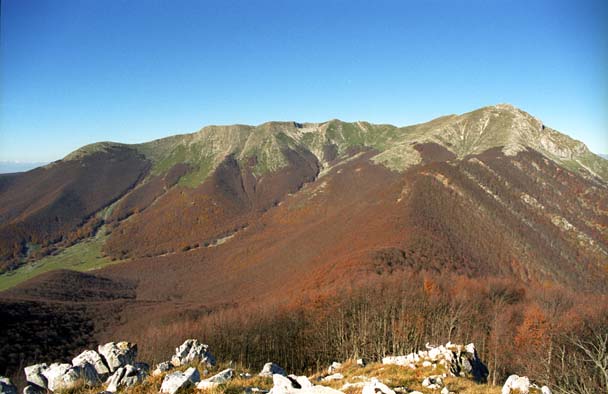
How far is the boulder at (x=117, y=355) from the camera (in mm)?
19594

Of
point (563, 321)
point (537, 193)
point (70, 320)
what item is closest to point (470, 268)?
point (563, 321)

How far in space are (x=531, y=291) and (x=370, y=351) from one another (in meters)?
55.2

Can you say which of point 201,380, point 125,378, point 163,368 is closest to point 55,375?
point 125,378

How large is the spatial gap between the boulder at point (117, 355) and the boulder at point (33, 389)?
3.38 metres

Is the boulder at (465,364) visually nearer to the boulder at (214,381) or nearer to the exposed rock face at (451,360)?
the exposed rock face at (451,360)

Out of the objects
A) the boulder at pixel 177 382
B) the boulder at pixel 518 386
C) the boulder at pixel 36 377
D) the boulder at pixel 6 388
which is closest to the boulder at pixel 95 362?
the boulder at pixel 36 377

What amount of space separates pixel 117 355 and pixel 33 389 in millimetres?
4370

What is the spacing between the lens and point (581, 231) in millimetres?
154125

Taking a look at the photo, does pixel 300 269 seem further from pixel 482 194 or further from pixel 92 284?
pixel 92 284

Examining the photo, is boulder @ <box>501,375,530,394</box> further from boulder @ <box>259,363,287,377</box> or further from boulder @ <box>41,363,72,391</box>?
boulder @ <box>41,363,72,391</box>

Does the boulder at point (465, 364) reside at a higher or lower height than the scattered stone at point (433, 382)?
lower

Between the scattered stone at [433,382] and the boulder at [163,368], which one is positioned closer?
the scattered stone at [433,382]

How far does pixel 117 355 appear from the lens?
20.1 metres

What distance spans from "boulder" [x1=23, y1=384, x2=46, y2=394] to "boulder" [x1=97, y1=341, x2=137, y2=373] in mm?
3380
